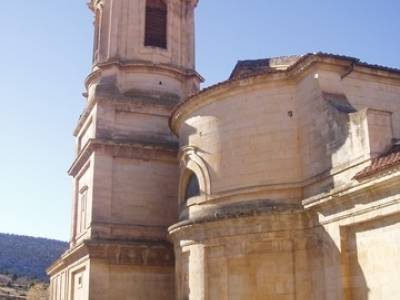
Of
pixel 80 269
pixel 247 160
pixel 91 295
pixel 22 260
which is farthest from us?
Result: pixel 22 260

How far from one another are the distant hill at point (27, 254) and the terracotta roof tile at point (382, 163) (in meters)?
115

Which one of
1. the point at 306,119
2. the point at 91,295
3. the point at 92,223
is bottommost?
the point at 91,295

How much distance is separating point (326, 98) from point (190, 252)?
6.05m

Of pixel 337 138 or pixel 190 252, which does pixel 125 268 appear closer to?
pixel 190 252

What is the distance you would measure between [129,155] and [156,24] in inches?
266

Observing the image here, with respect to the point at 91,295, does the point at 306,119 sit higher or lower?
higher

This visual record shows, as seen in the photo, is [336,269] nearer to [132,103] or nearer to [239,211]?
[239,211]

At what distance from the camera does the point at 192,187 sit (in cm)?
1964

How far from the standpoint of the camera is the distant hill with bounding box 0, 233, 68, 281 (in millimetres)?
128212

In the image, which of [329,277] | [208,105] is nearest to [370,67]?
[208,105]

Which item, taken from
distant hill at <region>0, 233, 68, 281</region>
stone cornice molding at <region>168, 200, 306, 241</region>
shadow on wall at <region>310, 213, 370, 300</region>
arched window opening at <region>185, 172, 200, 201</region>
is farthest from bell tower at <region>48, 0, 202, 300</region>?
distant hill at <region>0, 233, 68, 281</region>

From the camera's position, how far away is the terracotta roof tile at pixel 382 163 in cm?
1246

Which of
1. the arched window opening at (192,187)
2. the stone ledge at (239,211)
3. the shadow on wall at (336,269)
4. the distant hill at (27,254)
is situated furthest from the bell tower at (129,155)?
the distant hill at (27,254)

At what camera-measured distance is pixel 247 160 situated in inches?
673
